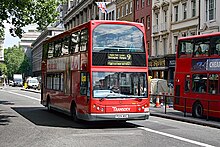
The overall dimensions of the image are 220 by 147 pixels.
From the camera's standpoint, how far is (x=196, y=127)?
18031 millimetres

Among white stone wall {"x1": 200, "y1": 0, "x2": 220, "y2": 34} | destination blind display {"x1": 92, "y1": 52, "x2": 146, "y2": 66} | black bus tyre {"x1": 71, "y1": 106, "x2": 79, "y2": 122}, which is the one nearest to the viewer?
destination blind display {"x1": 92, "y1": 52, "x2": 146, "y2": 66}

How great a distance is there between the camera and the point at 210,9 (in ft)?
120

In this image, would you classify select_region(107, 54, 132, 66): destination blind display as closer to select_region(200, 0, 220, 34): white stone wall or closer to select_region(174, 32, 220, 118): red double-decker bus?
select_region(174, 32, 220, 118): red double-decker bus

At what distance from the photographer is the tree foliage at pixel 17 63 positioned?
502ft

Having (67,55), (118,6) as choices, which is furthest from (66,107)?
(118,6)

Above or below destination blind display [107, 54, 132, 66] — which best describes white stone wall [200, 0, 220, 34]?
above

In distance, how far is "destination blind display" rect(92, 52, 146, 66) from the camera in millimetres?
16344

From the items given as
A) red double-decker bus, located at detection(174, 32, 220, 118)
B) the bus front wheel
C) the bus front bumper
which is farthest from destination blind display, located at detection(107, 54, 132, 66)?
red double-decker bus, located at detection(174, 32, 220, 118)

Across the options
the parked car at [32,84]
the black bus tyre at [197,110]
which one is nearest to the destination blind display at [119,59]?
the black bus tyre at [197,110]

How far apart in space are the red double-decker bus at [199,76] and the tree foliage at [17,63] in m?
132

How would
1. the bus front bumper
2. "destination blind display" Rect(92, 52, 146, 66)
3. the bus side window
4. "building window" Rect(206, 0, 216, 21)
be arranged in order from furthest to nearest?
"building window" Rect(206, 0, 216, 21) → the bus side window → "destination blind display" Rect(92, 52, 146, 66) → the bus front bumper

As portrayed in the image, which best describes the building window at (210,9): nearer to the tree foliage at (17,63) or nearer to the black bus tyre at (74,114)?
the black bus tyre at (74,114)

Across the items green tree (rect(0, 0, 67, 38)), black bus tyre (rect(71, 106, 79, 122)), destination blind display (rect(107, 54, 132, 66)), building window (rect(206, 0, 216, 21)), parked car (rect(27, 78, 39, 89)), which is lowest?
black bus tyre (rect(71, 106, 79, 122))

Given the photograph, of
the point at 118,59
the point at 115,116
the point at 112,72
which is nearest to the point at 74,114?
the point at 115,116
